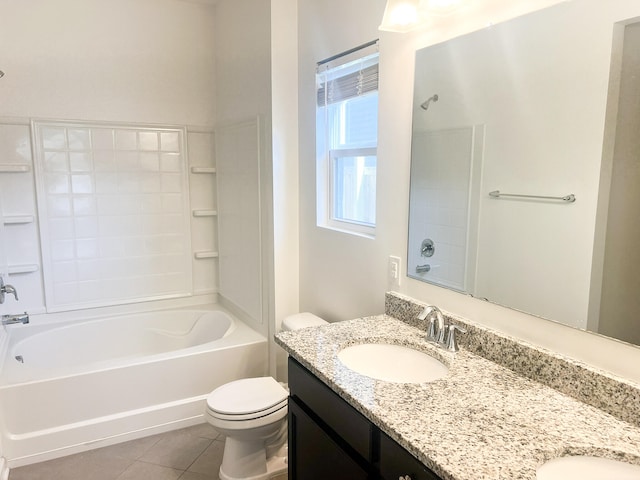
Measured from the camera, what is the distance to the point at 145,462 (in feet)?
7.79

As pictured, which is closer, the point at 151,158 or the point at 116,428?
the point at 116,428

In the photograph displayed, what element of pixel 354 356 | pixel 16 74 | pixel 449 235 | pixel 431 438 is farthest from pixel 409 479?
pixel 16 74

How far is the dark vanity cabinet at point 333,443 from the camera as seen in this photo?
1.14m

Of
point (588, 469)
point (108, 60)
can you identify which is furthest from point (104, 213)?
point (588, 469)

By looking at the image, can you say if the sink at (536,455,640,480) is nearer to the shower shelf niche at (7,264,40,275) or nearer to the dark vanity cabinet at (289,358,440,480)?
the dark vanity cabinet at (289,358,440,480)

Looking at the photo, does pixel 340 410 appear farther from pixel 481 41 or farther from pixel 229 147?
pixel 229 147

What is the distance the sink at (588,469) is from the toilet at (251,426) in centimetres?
131

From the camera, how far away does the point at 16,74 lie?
9.40 feet

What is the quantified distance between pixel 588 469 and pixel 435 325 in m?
0.68

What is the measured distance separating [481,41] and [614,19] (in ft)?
1.40

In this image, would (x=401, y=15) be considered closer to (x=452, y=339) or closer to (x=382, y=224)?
(x=382, y=224)

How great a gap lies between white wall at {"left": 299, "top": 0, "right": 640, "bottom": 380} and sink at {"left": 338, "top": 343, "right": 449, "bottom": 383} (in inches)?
9.3

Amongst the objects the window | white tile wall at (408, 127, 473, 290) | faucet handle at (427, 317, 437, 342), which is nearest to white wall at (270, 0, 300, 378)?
the window

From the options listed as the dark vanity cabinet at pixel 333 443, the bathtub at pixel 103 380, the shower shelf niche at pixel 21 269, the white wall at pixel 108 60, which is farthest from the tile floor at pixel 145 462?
the white wall at pixel 108 60
